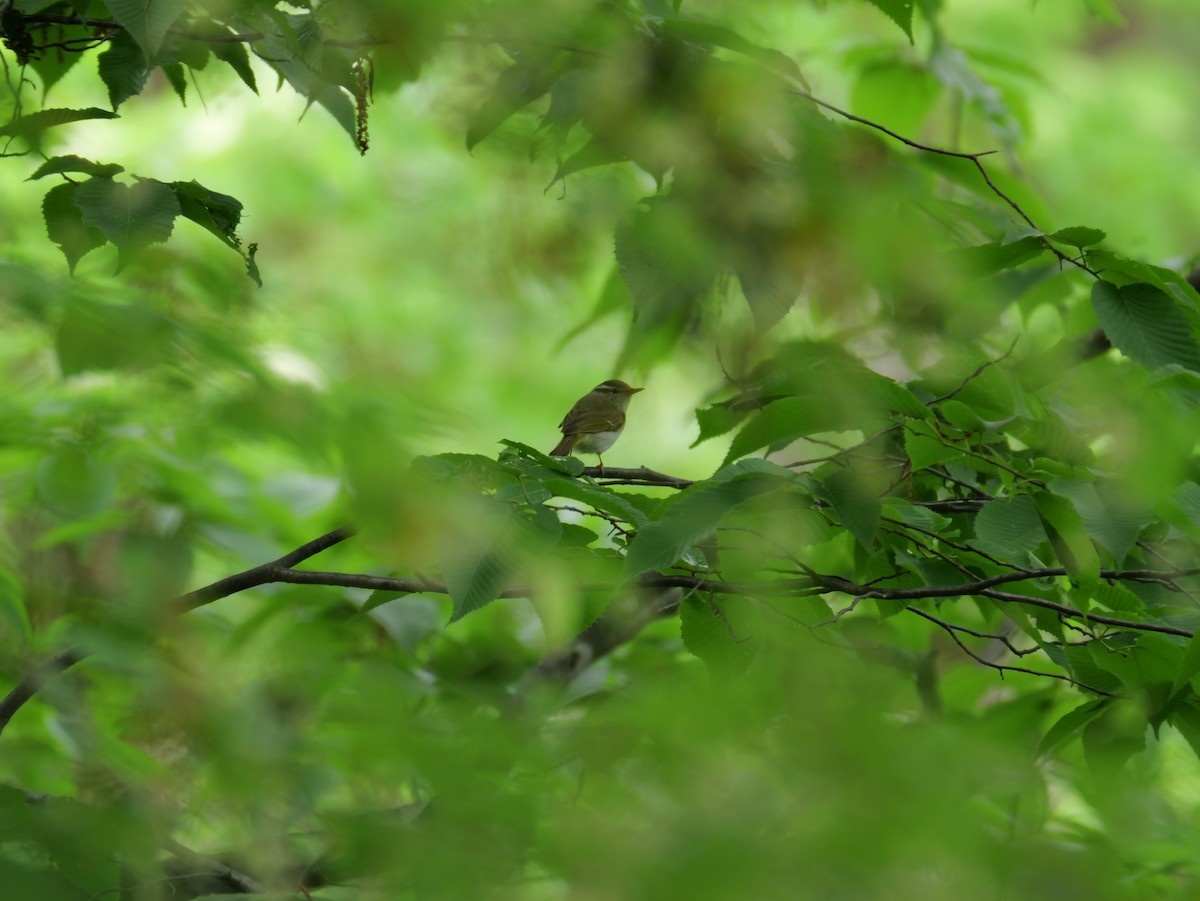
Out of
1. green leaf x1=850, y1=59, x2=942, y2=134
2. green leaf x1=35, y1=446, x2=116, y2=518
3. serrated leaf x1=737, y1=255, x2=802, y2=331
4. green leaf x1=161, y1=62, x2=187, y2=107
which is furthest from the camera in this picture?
green leaf x1=850, y1=59, x2=942, y2=134

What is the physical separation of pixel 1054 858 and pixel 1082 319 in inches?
63.9

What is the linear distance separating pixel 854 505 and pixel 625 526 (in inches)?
13.6

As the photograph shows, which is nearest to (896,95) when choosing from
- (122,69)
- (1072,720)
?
(1072,720)

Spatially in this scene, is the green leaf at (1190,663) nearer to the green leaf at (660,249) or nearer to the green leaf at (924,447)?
the green leaf at (924,447)

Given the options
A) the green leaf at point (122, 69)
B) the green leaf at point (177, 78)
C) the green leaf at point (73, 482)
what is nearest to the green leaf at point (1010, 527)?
the green leaf at point (122, 69)

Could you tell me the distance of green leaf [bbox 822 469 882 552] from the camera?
4.28ft

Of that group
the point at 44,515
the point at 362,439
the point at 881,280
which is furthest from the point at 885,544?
the point at 44,515

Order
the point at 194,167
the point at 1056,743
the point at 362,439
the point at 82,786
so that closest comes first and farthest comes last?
1. the point at 362,439
2. the point at 1056,743
3. the point at 82,786
4. the point at 194,167

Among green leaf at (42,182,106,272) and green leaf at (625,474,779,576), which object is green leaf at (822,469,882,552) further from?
green leaf at (42,182,106,272)

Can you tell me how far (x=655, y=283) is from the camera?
1.56m

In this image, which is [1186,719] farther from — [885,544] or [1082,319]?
[1082,319]

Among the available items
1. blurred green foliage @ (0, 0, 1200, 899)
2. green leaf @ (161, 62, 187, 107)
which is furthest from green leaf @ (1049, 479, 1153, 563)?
green leaf @ (161, 62, 187, 107)

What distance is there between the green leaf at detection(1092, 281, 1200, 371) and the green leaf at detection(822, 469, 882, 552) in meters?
0.47

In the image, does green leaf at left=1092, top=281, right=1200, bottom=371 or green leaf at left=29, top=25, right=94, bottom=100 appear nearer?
green leaf at left=1092, top=281, right=1200, bottom=371
